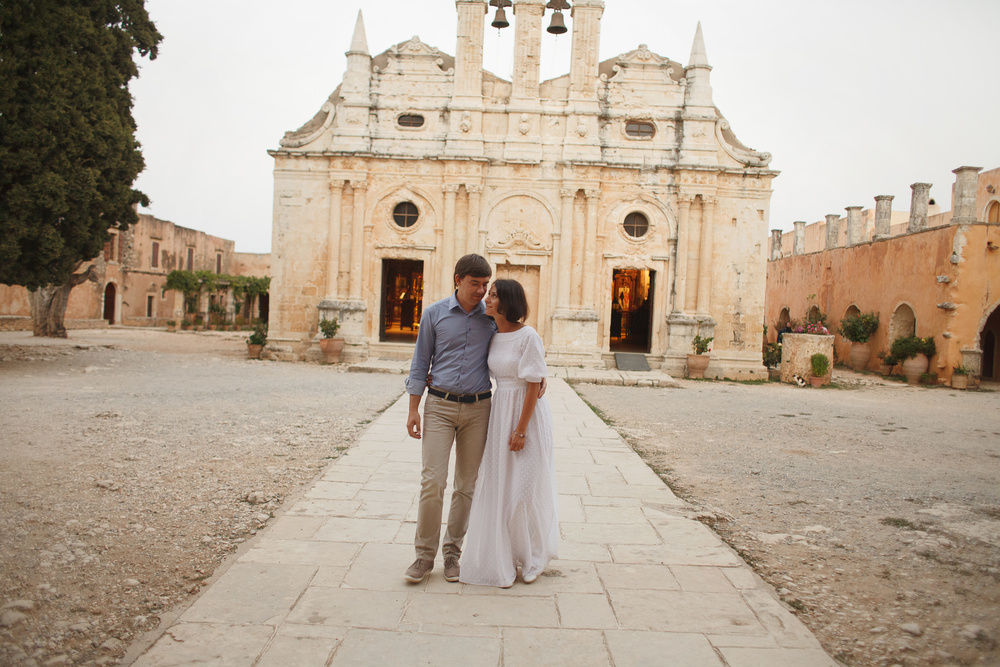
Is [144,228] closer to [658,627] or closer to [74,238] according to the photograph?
[74,238]

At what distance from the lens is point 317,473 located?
6574 millimetres

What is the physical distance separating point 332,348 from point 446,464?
15.1 m

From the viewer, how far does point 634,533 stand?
4.90 meters

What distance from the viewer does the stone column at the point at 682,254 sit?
62.2ft

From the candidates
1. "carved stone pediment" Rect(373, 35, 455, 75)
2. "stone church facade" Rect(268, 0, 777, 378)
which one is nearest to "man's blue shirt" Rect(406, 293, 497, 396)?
"stone church facade" Rect(268, 0, 777, 378)

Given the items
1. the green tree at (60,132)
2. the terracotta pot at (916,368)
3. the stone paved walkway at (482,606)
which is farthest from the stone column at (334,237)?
the terracotta pot at (916,368)

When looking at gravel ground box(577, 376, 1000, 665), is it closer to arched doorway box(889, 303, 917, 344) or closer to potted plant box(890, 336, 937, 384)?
potted plant box(890, 336, 937, 384)

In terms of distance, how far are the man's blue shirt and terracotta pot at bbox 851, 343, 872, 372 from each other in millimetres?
22732

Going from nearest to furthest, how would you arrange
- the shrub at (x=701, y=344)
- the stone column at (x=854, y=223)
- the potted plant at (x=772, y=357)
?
A: the shrub at (x=701, y=344), the potted plant at (x=772, y=357), the stone column at (x=854, y=223)

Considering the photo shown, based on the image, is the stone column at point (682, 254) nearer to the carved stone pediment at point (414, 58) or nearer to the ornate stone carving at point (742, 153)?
the ornate stone carving at point (742, 153)

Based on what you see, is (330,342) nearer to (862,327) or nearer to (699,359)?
(699,359)

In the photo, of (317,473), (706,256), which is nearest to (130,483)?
(317,473)

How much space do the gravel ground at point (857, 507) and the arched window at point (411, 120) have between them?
10498 mm

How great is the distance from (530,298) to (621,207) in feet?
11.7
